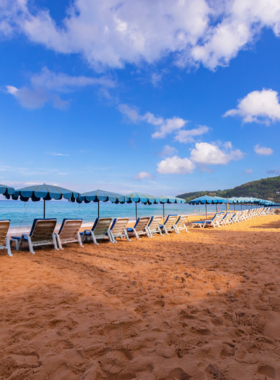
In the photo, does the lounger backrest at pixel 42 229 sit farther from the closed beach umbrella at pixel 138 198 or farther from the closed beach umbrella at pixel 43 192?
the closed beach umbrella at pixel 138 198

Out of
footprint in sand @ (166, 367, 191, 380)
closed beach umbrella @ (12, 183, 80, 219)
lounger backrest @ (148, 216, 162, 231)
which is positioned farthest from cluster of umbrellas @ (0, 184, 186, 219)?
footprint in sand @ (166, 367, 191, 380)

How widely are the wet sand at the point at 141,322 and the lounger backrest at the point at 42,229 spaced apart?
5.30 feet

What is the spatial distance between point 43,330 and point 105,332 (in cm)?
60

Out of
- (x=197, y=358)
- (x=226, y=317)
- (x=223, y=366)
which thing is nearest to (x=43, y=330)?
(x=197, y=358)

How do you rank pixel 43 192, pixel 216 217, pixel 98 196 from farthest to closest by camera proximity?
pixel 216 217
pixel 98 196
pixel 43 192

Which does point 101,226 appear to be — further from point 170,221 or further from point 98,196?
point 170,221

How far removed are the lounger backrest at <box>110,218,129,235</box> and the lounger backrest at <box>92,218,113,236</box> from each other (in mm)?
169

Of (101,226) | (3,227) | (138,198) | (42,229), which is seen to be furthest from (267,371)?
(138,198)

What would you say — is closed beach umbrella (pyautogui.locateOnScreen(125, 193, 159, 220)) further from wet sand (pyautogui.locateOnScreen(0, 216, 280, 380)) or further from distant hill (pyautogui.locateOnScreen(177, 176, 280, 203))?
distant hill (pyautogui.locateOnScreen(177, 176, 280, 203))

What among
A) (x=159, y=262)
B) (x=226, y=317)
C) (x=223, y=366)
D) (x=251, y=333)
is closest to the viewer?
(x=223, y=366)

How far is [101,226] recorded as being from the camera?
750cm

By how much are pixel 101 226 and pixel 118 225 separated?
1.87ft

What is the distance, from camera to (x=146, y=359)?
5.75ft

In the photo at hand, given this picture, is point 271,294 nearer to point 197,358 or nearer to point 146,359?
point 197,358
